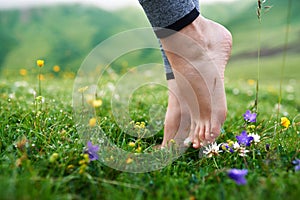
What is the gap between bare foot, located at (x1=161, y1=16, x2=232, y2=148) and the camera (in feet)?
5.65

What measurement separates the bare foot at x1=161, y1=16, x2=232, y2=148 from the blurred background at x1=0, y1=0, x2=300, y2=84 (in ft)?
88.8

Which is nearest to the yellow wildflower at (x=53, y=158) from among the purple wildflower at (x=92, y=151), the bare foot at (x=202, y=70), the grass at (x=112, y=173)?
the grass at (x=112, y=173)

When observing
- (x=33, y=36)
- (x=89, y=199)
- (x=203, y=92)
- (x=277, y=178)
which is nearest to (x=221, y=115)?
(x=203, y=92)

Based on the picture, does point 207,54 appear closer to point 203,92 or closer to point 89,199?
point 203,92

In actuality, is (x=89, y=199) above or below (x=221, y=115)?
below

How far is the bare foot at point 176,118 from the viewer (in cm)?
204

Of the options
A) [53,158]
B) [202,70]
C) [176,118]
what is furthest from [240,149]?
[53,158]

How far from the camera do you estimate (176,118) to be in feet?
6.81

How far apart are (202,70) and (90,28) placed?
1812 inches

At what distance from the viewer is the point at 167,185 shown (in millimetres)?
1244

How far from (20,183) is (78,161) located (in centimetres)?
33

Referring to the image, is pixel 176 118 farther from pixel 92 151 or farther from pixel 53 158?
pixel 53 158

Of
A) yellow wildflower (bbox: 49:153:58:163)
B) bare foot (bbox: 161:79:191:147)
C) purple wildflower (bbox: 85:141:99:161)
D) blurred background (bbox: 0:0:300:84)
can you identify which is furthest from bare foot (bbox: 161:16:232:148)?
blurred background (bbox: 0:0:300:84)

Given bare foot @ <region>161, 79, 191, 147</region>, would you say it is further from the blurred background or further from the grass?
the blurred background
